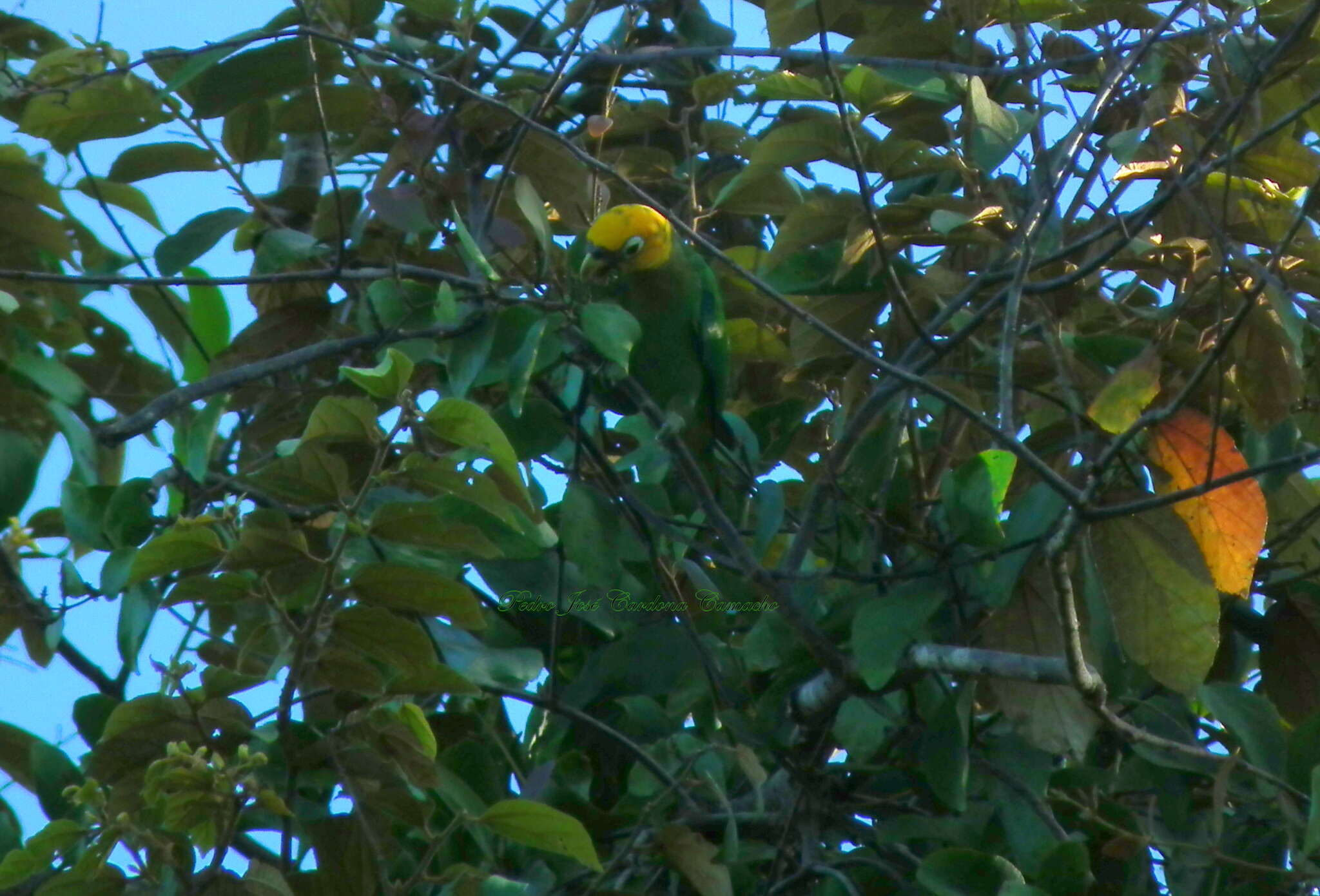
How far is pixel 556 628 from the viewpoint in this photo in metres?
1.93

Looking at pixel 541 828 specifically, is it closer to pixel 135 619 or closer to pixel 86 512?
pixel 135 619

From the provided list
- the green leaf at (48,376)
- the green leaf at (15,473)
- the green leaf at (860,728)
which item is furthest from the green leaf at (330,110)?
the green leaf at (860,728)

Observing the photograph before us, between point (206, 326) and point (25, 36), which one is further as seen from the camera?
point (25, 36)

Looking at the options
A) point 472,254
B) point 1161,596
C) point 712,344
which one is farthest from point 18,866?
point 712,344

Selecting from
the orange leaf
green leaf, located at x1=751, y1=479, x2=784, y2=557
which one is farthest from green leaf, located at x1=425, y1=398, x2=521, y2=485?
the orange leaf

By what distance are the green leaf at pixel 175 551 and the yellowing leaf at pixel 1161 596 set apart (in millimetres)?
904

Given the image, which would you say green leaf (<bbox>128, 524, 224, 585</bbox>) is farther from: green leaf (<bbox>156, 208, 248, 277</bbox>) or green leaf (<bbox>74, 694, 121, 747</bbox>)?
green leaf (<bbox>156, 208, 248, 277</bbox>)

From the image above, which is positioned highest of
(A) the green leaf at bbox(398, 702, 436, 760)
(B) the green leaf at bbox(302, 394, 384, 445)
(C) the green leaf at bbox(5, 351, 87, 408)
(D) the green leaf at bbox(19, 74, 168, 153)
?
(D) the green leaf at bbox(19, 74, 168, 153)

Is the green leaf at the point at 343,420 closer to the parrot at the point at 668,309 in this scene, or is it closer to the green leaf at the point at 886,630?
Result: the green leaf at the point at 886,630

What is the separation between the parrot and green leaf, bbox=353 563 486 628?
1011 millimetres

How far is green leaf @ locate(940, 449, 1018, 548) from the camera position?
1548 mm

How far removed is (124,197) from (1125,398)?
1.55 metres

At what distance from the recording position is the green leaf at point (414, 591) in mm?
1316

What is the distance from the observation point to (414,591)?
4.35ft
